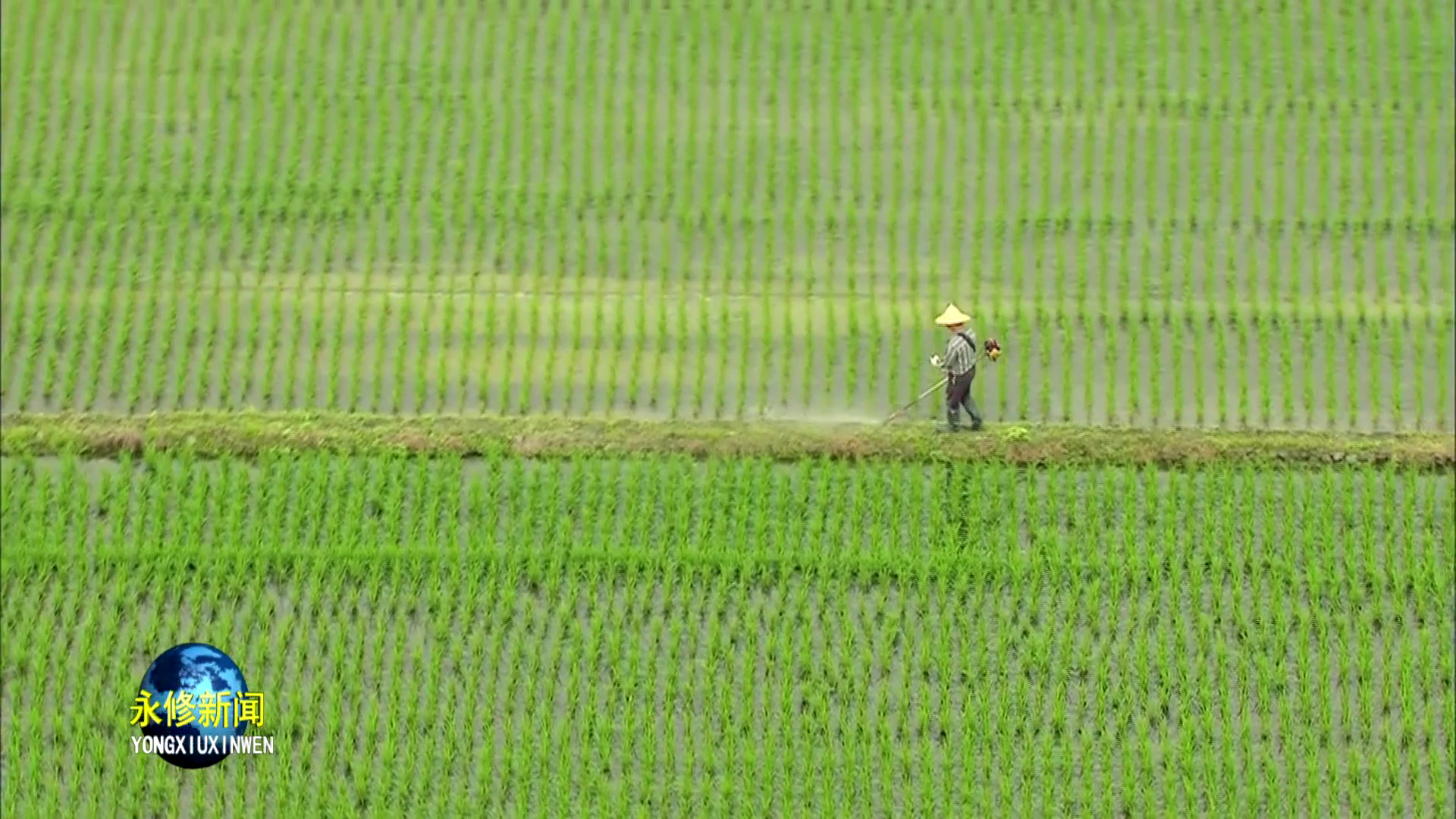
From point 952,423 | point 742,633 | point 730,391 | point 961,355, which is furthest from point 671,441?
point 961,355

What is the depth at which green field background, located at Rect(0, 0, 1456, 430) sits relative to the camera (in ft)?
30.9

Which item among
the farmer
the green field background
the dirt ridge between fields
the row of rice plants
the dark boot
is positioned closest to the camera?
the row of rice plants

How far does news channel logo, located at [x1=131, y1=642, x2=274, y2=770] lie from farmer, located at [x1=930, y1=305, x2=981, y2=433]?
5.30 metres

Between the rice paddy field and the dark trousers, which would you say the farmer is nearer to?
the dark trousers

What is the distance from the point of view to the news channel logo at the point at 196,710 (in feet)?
27.6

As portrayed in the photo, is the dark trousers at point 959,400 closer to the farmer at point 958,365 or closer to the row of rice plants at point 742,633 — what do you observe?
the farmer at point 958,365

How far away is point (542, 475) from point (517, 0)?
420cm

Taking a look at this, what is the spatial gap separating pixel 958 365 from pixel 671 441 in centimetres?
216

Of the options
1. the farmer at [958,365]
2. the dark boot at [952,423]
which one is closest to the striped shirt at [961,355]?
the farmer at [958,365]

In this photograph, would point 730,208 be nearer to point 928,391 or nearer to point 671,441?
point 671,441

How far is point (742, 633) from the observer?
866 centimetres

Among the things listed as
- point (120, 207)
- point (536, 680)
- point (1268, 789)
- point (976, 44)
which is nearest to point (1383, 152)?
point (976, 44)

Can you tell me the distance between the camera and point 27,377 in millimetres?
9336

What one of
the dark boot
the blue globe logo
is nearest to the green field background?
the dark boot
